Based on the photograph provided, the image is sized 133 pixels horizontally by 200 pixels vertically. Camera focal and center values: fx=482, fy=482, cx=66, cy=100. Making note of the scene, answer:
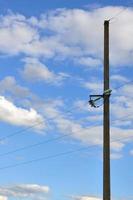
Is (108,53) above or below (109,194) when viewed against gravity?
above

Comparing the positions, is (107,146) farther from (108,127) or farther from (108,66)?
(108,66)

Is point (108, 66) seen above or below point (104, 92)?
above

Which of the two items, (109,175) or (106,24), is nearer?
(109,175)

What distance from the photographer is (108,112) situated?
19.9m

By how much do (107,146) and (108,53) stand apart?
14.3ft

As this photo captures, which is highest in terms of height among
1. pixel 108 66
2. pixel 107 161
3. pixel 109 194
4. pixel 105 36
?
pixel 105 36

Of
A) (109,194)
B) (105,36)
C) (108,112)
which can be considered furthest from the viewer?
(105,36)

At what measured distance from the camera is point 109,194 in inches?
723

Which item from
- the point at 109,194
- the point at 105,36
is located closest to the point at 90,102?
the point at 105,36

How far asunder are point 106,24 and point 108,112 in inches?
166

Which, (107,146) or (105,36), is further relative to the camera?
(105,36)

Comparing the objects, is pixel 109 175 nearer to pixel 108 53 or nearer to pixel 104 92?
pixel 104 92

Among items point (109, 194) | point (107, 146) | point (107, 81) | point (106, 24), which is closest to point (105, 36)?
point (106, 24)

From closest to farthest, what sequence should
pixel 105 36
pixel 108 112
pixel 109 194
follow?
pixel 109 194, pixel 108 112, pixel 105 36
